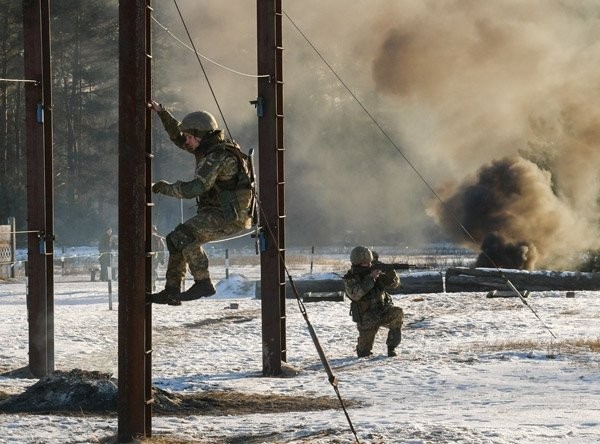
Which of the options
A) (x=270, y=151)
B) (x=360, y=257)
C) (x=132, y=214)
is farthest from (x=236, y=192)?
(x=360, y=257)

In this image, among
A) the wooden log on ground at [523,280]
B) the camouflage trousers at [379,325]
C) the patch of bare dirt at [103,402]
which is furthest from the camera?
the wooden log on ground at [523,280]

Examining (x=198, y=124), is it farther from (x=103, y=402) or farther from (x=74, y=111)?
(x=74, y=111)

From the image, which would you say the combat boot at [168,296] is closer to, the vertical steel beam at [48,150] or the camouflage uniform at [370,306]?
the vertical steel beam at [48,150]

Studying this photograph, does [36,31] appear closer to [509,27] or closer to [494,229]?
[494,229]

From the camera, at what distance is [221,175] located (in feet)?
33.8

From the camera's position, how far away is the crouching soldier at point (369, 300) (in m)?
16.4

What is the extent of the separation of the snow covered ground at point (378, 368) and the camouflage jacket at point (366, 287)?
0.75 meters

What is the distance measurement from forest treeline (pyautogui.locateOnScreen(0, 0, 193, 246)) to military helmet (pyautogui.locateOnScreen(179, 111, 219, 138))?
41.2 meters

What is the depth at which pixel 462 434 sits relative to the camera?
9.53 m

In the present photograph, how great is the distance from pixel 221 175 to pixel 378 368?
554 centimetres

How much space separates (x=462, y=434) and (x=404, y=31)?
39.8 meters

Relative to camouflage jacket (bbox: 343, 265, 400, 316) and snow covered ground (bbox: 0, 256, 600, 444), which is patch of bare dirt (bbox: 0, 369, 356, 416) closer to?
Result: snow covered ground (bbox: 0, 256, 600, 444)

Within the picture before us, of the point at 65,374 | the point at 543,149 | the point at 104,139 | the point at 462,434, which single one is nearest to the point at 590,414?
the point at 462,434

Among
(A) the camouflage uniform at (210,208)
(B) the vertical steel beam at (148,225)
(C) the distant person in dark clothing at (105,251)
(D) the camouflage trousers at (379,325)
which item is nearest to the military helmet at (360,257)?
(D) the camouflage trousers at (379,325)
